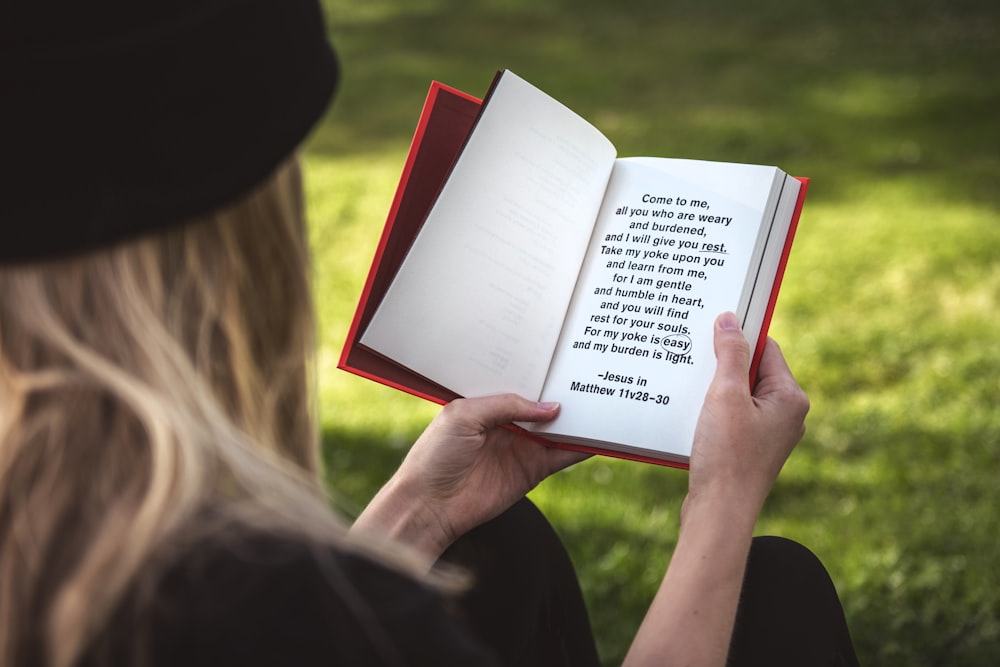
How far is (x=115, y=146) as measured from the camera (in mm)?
775

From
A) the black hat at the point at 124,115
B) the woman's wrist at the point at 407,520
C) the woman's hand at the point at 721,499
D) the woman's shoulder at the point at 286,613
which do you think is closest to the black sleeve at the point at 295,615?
the woman's shoulder at the point at 286,613

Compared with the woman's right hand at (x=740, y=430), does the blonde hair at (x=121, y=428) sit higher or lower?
lower

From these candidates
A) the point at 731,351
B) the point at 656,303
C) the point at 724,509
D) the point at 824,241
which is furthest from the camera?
the point at 824,241

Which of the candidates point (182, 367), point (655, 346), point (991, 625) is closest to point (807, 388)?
point (991, 625)

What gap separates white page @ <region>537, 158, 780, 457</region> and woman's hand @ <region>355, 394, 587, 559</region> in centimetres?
8

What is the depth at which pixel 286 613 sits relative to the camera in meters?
0.78

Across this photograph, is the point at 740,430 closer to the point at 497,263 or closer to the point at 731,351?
the point at 731,351

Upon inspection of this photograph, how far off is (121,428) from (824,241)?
14.5 ft

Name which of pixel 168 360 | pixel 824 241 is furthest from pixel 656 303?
pixel 824 241

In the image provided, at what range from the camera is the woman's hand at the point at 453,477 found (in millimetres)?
1480

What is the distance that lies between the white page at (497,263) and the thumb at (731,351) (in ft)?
0.84

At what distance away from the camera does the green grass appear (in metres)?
2.62

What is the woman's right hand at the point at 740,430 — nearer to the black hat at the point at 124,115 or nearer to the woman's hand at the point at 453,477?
the woman's hand at the point at 453,477

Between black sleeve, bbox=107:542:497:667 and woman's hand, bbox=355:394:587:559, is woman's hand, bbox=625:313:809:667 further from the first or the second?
black sleeve, bbox=107:542:497:667
